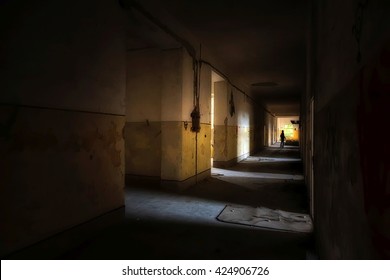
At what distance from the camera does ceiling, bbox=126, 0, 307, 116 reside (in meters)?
5.07

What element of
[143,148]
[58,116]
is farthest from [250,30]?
[58,116]

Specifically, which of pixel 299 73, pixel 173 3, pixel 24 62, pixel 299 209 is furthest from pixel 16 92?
pixel 299 73

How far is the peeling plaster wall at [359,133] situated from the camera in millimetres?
989

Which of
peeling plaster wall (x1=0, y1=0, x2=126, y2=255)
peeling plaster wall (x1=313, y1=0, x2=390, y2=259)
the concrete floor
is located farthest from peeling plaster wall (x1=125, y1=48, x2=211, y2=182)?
peeling plaster wall (x1=313, y1=0, x2=390, y2=259)

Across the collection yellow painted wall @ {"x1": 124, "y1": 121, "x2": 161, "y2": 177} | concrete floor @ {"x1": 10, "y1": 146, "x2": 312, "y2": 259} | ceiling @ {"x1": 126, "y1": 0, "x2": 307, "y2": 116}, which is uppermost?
ceiling @ {"x1": 126, "y1": 0, "x2": 307, "y2": 116}

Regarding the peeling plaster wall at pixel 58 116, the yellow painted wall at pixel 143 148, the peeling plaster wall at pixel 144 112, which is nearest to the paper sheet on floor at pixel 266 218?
the peeling plaster wall at pixel 58 116

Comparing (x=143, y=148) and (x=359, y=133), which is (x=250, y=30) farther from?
(x=359, y=133)

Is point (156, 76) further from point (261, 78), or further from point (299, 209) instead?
point (261, 78)

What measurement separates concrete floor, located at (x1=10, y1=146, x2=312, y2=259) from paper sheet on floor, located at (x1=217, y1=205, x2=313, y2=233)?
150 millimetres

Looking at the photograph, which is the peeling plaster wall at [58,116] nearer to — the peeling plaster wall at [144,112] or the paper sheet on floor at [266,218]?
the paper sheet on floor at [266,218]

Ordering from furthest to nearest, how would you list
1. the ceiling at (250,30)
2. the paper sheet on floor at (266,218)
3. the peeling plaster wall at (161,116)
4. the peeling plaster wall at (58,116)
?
the peeling plaster wall at (161,116) < the ceiling at (250,30) < the paper sheet on floor at (266,218) < the peeling plaster wall at (58,116)

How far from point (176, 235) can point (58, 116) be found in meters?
1.98

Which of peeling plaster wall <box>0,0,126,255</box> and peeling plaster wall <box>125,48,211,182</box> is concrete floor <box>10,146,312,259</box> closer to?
peeling plaster wall <box>0,0,126,255</box>

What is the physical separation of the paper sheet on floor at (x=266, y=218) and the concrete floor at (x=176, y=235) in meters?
0.15
